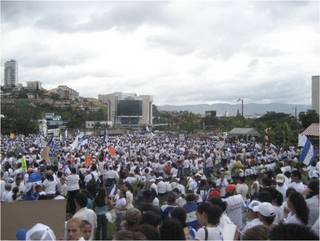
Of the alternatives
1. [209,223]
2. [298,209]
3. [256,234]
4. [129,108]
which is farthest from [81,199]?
[129,108]

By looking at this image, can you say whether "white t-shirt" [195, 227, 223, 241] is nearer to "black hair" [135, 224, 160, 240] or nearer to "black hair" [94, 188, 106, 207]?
"black hair" [135, 224, 160, 240]

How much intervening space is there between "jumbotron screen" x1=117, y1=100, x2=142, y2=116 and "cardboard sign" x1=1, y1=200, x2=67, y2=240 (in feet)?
557

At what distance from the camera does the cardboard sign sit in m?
7.21

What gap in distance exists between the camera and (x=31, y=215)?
7.41 meters

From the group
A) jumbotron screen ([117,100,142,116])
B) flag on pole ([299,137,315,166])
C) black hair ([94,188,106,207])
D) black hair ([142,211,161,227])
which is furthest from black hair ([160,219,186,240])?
jumbotron screen ([117,100,142,116])

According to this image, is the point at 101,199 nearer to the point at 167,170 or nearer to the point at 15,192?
the point at 15,192

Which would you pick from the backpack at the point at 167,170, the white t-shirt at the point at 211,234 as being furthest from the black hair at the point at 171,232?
the backpack at the point at 167,170

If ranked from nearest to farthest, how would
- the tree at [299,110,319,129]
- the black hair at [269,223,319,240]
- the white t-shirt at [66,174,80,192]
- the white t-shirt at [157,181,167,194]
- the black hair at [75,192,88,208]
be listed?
the black hair at [269,223,319,240], the black hair at [75,192,88,208], the white t-shirt at [66,174,80,192], the white t-shirt at [157,181,167,194], the tree at [299,110,319,129]

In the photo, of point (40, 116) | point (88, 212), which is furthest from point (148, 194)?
point (40, 116)

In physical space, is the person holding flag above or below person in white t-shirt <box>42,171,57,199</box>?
above

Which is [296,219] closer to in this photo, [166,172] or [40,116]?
[166,172]

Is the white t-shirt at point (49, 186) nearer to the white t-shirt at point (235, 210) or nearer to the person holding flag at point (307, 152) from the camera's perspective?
the white t-shirt at point (235, 210)

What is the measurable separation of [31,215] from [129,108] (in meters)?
172

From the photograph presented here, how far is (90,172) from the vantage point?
15.1 meters
